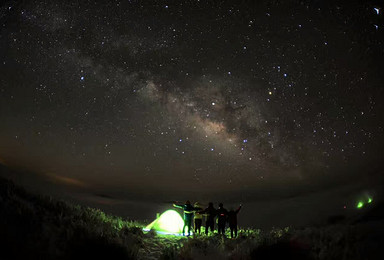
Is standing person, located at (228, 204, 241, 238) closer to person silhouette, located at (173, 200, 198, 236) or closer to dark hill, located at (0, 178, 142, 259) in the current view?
person silhouette, located at (173, 200, 198, 236)

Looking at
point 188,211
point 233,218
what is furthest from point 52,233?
point 233,218

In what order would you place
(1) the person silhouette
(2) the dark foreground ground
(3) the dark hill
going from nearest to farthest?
(3) the dark hill → (2) the dark foreground ground → (1) the person silhouette

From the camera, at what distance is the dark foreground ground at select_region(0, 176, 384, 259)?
8.60 meters

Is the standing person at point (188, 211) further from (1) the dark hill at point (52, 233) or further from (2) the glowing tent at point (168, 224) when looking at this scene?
(1) the dark hill at point (52, 233)

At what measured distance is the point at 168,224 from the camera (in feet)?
49.1

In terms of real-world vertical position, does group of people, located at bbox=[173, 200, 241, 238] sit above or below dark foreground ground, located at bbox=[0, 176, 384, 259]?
above

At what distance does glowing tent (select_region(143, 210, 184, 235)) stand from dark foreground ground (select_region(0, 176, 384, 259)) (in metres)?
1.40

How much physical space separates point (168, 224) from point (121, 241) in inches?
180

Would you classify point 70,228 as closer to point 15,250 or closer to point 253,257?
point 15,250

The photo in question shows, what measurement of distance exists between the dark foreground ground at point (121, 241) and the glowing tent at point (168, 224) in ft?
4.60

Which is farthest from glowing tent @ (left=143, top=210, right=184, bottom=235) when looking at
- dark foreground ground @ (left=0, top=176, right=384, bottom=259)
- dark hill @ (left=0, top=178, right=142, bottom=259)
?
dark hill @ (left=0, top=178, right=142, bottom=259)

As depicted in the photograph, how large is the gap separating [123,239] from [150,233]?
234cm

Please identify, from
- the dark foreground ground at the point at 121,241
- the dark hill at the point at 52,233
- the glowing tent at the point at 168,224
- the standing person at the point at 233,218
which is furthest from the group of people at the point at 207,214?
the dark hill at the point at 52,233

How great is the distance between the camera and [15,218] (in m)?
9.30
